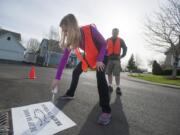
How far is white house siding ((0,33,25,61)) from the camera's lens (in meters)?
35.7

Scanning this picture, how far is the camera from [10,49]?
121 feet

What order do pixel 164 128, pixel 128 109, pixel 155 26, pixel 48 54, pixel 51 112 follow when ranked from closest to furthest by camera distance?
pixel 164 128 → pixel 51 112 → pixel 128 109 → pixel 155 26 → pixel 48 54

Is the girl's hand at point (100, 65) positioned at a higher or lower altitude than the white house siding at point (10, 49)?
lower

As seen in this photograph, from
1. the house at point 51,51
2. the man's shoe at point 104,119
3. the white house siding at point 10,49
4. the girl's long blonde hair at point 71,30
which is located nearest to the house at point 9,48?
the white house siding at point 10,49

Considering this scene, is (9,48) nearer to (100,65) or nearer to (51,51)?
(51,51)

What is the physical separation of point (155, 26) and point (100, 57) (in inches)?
837

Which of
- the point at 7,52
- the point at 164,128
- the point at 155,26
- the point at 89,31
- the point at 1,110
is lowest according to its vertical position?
the point at 164,128

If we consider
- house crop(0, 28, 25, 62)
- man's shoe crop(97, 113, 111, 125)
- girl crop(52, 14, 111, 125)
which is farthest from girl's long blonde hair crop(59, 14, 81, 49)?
house crop(0, 28, 25, 62)

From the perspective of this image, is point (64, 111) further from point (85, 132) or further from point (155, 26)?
point (155, 26)

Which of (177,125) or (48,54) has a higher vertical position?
(48,54)

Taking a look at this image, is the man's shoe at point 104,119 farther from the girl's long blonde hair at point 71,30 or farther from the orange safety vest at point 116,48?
the orange safety vest at point 116,48

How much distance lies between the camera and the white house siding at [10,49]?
117 ft

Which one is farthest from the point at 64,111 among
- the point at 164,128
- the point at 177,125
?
the point at 177,125

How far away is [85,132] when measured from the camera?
1.84 metres
